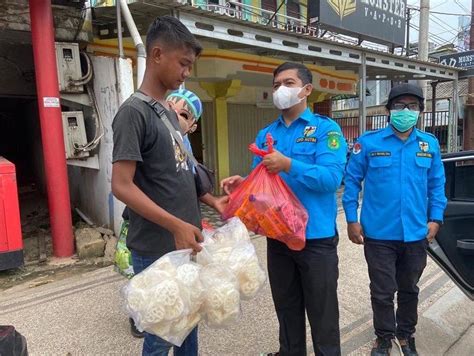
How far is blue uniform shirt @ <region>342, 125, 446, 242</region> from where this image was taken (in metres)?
2.54

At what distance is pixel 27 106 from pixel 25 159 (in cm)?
248

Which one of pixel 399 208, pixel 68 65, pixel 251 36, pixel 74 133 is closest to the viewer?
pixel 399 208

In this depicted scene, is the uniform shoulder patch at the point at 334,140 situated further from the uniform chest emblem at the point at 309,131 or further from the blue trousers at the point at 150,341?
the blue trousers at the point at 150,341

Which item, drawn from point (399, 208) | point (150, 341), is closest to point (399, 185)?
point (399, 208)

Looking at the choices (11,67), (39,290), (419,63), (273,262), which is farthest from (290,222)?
(419,63)

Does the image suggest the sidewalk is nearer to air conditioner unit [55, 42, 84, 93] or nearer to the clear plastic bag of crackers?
the clear plastic bag of crackers

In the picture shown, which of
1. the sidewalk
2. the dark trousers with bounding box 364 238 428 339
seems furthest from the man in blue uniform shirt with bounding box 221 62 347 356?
the sidewalk

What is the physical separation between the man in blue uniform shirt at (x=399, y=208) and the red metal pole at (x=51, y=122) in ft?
11.6

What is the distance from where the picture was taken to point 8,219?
423 centimetres

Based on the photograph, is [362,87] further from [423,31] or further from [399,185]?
[399,185]

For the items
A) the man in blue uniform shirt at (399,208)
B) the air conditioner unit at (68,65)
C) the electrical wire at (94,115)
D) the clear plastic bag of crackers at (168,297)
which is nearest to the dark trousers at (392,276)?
the man in blue uniform shirt at (399,208)

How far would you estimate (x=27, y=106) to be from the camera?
385 inches

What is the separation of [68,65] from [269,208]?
418 cm

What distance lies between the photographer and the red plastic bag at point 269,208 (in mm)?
1993
